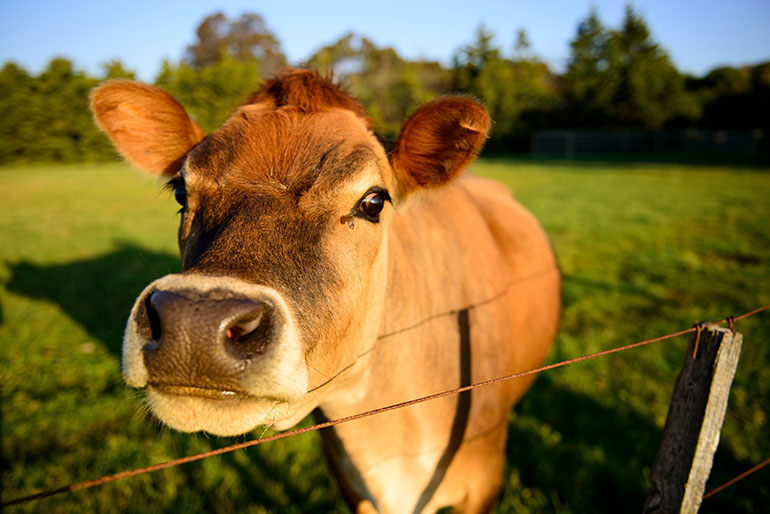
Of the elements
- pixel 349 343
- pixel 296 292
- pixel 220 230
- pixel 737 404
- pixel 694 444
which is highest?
pixel 220 230

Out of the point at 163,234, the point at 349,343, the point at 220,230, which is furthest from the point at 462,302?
the point at 163,234

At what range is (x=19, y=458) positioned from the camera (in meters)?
3.22

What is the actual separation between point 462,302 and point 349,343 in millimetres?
1044

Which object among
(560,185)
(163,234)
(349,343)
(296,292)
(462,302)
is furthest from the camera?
(560,185)

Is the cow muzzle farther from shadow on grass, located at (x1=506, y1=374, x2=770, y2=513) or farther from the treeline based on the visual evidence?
the treeline

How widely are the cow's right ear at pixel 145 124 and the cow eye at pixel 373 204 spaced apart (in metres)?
1.08

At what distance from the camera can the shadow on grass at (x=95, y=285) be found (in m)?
5.70

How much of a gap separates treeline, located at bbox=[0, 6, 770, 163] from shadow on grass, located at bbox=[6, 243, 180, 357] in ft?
75.3

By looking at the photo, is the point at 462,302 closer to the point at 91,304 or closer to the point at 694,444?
the point at 694,444

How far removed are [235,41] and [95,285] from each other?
53290mm

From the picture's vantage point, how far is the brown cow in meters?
Result: 1.18

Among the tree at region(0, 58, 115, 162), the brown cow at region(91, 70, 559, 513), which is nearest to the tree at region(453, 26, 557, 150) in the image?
the tree at region(0, 58, 115, 162)

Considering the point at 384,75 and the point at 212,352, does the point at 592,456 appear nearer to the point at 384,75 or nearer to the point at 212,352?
the point at 212,352

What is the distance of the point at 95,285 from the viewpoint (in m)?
6.91
